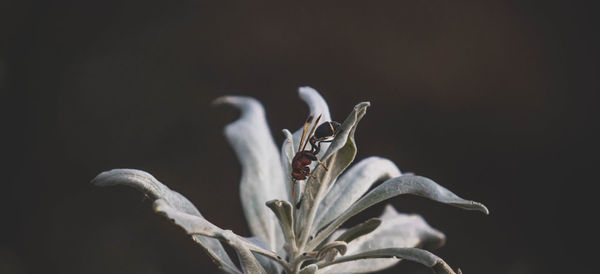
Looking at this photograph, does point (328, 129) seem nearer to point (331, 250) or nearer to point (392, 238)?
point (331, 250)

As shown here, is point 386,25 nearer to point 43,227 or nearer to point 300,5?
point 300,5

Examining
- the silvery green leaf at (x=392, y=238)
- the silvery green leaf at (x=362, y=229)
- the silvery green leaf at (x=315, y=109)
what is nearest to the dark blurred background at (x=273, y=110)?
the silvery green leaf at (x=392, y=238)

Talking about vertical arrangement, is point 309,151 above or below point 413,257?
above

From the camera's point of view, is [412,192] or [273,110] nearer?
[412,192]

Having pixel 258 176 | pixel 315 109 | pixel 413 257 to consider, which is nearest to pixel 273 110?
pixel 258 176

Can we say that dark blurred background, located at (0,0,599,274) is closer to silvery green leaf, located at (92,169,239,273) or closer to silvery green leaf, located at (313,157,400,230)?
silvery green leaf, located at (313,157,400,230)

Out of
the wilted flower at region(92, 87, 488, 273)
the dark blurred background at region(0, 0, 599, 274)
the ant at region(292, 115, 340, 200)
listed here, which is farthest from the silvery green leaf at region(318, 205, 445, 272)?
the dark blurred background at region(0, 0, 599, 274)
